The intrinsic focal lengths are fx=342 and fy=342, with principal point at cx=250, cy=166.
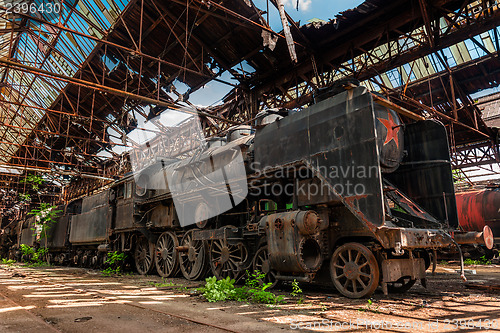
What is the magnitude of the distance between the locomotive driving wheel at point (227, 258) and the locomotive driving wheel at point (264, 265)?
0.37 metres

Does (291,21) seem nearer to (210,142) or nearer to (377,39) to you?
(377,39)

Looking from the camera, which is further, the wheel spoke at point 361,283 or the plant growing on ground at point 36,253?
the plant growing on ground at point 36,253

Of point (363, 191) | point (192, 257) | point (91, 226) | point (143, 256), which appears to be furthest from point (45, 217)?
point (363, 191)

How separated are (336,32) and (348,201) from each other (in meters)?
6.07

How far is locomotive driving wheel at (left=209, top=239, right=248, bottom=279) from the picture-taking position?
691cm

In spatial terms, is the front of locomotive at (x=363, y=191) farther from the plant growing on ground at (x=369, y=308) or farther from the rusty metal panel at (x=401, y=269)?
the plant growing on ground at (x=369, y=308)

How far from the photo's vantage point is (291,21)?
29.9 feet

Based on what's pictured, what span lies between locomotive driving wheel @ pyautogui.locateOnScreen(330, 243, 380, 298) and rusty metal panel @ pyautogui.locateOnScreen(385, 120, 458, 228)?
180cm

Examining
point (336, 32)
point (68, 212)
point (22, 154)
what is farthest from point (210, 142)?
point (22, 154)

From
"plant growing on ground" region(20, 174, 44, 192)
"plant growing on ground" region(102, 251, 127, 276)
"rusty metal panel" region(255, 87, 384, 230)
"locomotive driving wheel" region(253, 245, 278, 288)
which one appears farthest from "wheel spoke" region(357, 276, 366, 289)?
"plant growing on ground" region(20, 174, 44, 192)

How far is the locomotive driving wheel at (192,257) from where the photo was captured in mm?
7906

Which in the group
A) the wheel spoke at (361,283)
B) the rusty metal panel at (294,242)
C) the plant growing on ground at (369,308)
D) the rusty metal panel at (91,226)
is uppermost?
the rusty metal panel at (91,226)

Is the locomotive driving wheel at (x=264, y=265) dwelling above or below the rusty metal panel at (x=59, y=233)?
below

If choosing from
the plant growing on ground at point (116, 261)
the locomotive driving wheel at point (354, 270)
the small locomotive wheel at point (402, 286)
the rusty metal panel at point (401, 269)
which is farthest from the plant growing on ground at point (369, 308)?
the plant growing on ground at point (116, 261)
